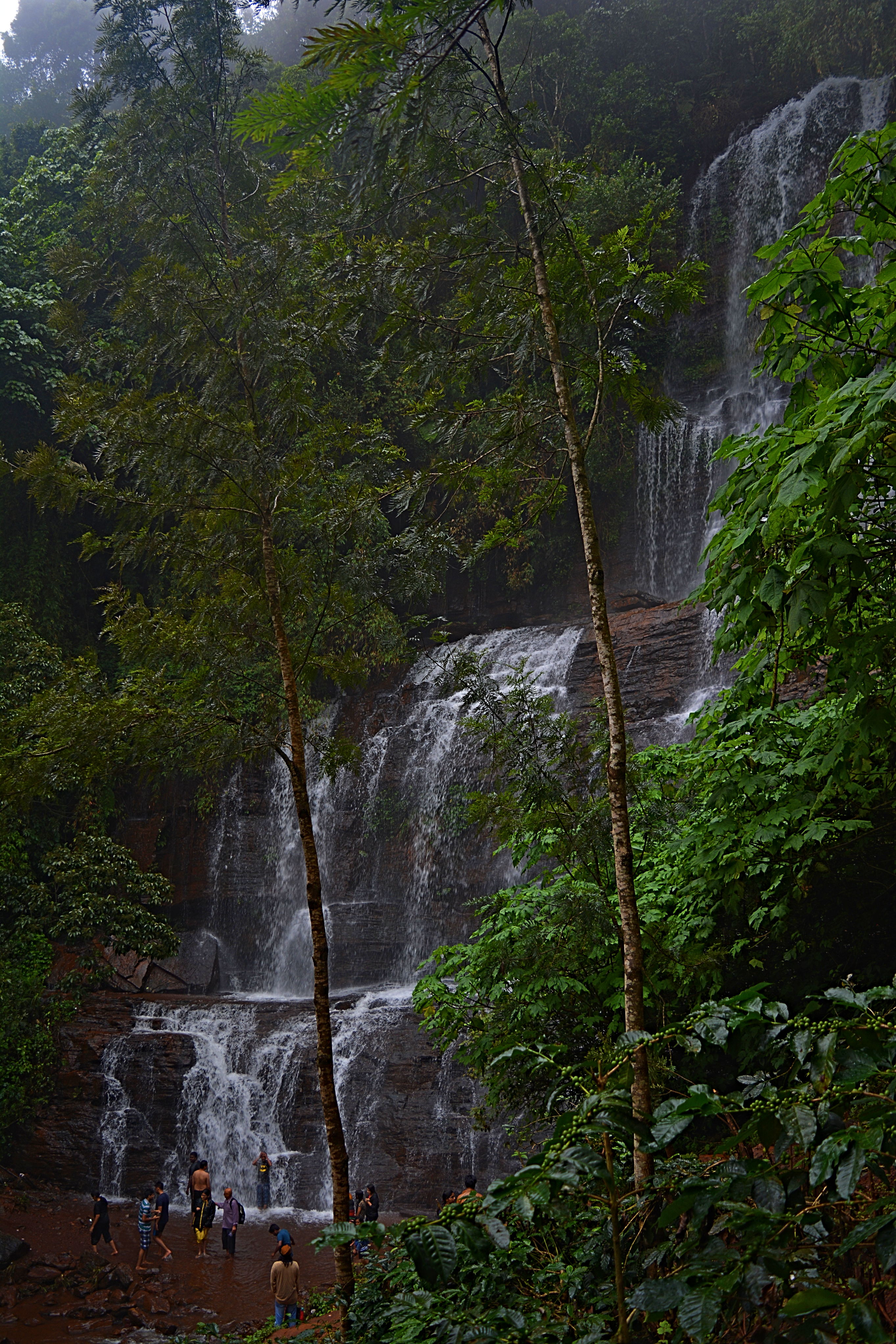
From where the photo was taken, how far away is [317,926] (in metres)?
6.04

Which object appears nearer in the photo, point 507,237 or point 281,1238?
point 507,237

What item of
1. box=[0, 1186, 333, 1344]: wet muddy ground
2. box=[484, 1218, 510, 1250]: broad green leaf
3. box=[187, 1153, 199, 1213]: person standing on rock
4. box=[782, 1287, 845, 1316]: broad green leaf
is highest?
box=[782, 1287, 845, 1316]: broad green leaf

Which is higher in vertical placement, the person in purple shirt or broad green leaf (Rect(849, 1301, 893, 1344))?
broad green leaf (Rect(849, 1301, 893, 1344))

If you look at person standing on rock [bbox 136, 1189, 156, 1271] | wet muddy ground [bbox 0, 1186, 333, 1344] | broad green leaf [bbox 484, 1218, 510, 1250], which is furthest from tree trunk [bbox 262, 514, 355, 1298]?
person standing on rock [bbox 136, 1189, 156, 1271]

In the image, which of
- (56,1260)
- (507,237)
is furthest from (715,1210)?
(56,1260)

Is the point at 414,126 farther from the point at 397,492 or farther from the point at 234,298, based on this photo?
the point at 234,298

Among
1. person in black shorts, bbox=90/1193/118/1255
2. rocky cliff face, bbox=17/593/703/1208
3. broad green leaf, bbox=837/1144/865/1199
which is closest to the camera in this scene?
broad green leaf, bbox=837/1144/865/1199

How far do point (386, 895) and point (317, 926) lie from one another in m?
12.0

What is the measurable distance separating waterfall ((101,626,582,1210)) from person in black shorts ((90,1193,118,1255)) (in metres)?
2.51

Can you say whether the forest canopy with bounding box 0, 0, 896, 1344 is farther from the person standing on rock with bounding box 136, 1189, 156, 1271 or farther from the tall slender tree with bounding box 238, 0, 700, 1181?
the person standing on rock with bounding box 136, 1189, 156, 1271

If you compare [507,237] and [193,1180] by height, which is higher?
[507,237]

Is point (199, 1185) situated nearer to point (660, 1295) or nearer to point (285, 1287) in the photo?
point (285, 1287)

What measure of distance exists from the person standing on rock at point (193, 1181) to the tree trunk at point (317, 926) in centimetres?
671

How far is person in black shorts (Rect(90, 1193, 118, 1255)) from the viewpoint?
11273 mm
